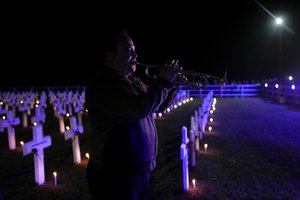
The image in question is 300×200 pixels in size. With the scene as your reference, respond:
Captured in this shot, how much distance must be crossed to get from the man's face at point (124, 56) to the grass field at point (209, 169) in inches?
105

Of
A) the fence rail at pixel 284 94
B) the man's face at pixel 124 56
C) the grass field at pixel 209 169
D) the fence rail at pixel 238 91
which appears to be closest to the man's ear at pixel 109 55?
the man's face at pixel 124 56

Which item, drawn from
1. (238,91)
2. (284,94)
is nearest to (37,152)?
(284,94)

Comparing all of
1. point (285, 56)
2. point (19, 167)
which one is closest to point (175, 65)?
point (19, 167)

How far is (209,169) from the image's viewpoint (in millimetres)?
6129

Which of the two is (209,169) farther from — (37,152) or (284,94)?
(284,94)

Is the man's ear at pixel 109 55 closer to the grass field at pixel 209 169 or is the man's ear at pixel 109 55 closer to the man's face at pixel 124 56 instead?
the man's face at pixel 124 56

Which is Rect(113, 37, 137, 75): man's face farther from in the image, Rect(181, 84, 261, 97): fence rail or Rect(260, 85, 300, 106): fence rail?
Rect(181, 84, 261, 97): fence rail

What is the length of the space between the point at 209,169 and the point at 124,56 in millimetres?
4086

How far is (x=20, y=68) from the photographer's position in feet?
153

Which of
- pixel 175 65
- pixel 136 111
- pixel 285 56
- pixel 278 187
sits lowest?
pixel 278 187

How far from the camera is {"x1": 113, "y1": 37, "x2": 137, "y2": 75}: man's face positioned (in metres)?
2.65

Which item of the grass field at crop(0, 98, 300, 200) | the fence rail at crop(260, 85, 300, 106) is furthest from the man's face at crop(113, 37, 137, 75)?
the fence rail at crop(260, 85, 300, 106)

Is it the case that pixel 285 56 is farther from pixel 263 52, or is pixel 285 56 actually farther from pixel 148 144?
pixel 148 144

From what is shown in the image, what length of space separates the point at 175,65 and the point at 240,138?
6835 mm
